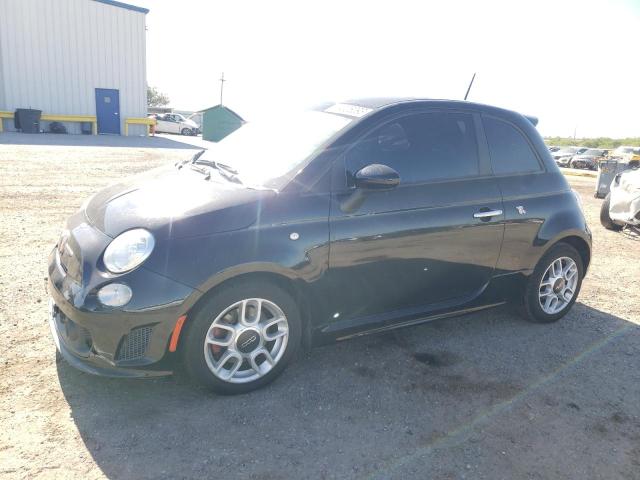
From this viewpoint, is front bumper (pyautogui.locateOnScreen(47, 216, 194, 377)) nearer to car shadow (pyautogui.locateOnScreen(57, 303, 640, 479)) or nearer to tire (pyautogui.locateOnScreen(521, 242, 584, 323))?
car shadow (pyautogui.locateOnScreen(57, 303, 640, 479))

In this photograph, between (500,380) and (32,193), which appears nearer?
(500,380)

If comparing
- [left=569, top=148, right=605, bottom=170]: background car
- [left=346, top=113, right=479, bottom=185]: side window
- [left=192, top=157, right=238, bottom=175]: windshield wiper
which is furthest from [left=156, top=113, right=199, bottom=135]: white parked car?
[left=346, top=113, right=479, bottom=185]: side window

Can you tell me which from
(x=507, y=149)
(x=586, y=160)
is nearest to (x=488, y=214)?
(x=507, y=149)

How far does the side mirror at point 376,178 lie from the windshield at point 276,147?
1.22 ft

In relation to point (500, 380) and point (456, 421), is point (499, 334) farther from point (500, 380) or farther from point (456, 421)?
point (456, 421)

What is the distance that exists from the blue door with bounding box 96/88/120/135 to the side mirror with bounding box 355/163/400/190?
26.6 m

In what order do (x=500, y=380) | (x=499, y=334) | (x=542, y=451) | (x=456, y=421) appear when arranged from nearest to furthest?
1. (x=542, y=451)
2. (x=456, y=421)
3. (x=500, y=380)
4. (x=499, y=334)

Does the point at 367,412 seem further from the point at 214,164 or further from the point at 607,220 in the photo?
the point at 607,220

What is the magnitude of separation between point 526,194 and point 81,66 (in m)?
26.4

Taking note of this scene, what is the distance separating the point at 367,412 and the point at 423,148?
1805mm

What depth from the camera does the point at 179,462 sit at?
2383 millimetres

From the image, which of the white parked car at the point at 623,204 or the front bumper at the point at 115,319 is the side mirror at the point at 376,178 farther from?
the white parked car at the point at 623,204

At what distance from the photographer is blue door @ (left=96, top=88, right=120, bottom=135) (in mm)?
25859

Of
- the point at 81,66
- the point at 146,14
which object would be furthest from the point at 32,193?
the point at 146,14
